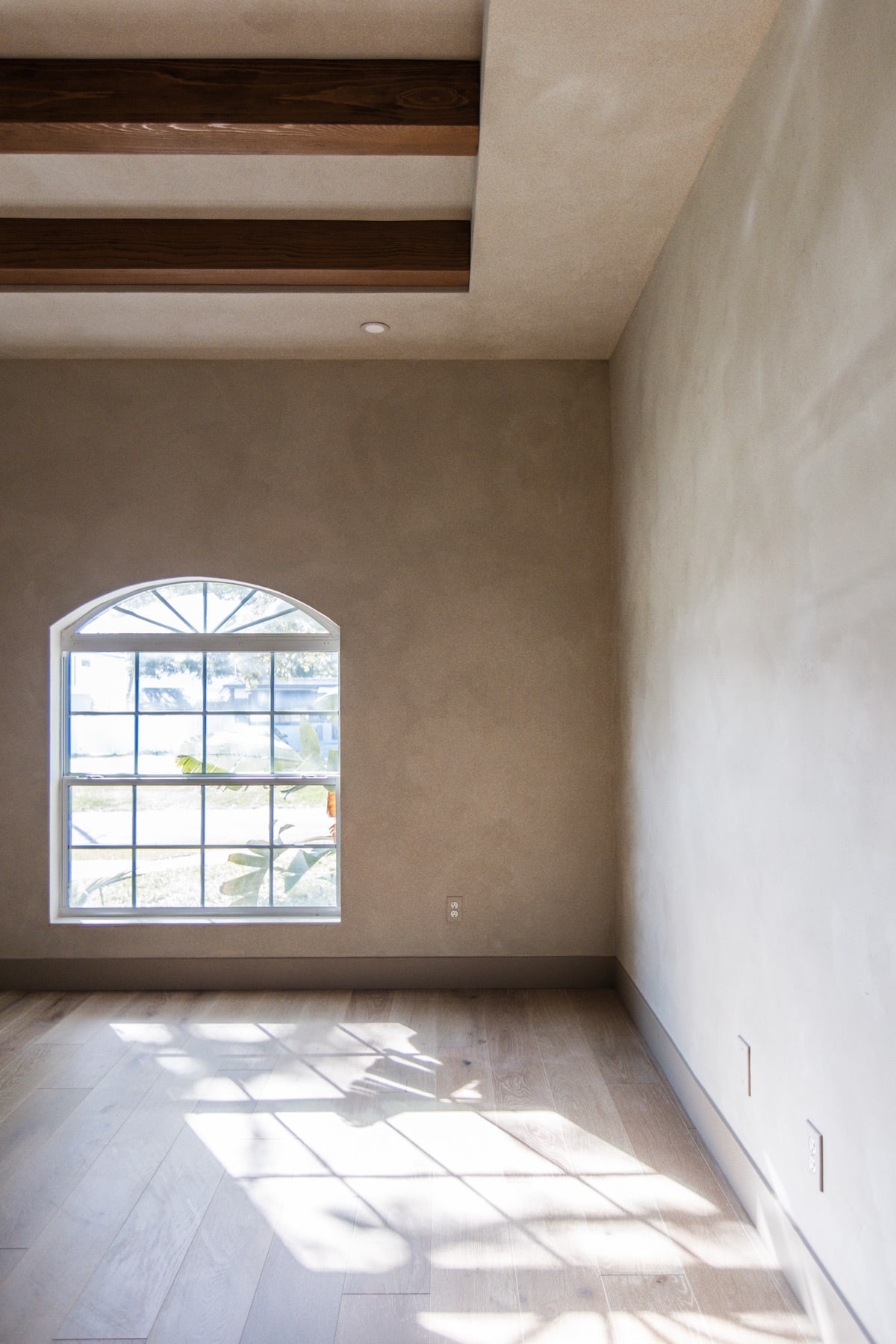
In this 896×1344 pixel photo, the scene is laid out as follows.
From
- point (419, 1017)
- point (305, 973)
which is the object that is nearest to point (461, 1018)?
point (419, 1017)

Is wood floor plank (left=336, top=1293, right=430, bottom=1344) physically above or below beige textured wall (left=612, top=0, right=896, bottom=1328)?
below

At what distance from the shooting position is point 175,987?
4.22 metres

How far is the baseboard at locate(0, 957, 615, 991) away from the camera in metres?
4.20

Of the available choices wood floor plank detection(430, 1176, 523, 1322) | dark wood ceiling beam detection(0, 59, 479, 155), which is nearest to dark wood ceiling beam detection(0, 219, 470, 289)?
dark wood ceiling beam detection(0, 59, 479, 155)

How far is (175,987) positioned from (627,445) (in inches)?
125

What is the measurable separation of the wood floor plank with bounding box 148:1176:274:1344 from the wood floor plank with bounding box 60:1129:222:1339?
A: 3 centimetres

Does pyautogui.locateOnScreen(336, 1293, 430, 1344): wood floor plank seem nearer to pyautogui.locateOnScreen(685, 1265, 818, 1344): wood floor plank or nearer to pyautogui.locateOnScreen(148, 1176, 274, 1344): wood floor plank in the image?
pyautogui.locateOnScreen(148, 1176, 274, 1344): wood floor plank

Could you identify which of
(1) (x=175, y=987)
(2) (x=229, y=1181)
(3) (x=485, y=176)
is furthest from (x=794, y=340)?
(1) (x=175, y=987)

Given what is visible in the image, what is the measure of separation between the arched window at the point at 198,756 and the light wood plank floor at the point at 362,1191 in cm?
71

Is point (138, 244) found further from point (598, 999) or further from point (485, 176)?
point (598, 999)

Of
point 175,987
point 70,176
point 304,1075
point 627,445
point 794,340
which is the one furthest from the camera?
point 175,987

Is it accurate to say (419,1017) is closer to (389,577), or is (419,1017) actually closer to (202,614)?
(389,577)

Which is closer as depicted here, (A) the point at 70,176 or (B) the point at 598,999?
(A) the point at 70,176

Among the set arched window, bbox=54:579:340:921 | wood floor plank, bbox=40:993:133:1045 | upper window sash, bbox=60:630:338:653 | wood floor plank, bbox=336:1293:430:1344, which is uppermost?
upper window sash, bbox=60:630:338:653
